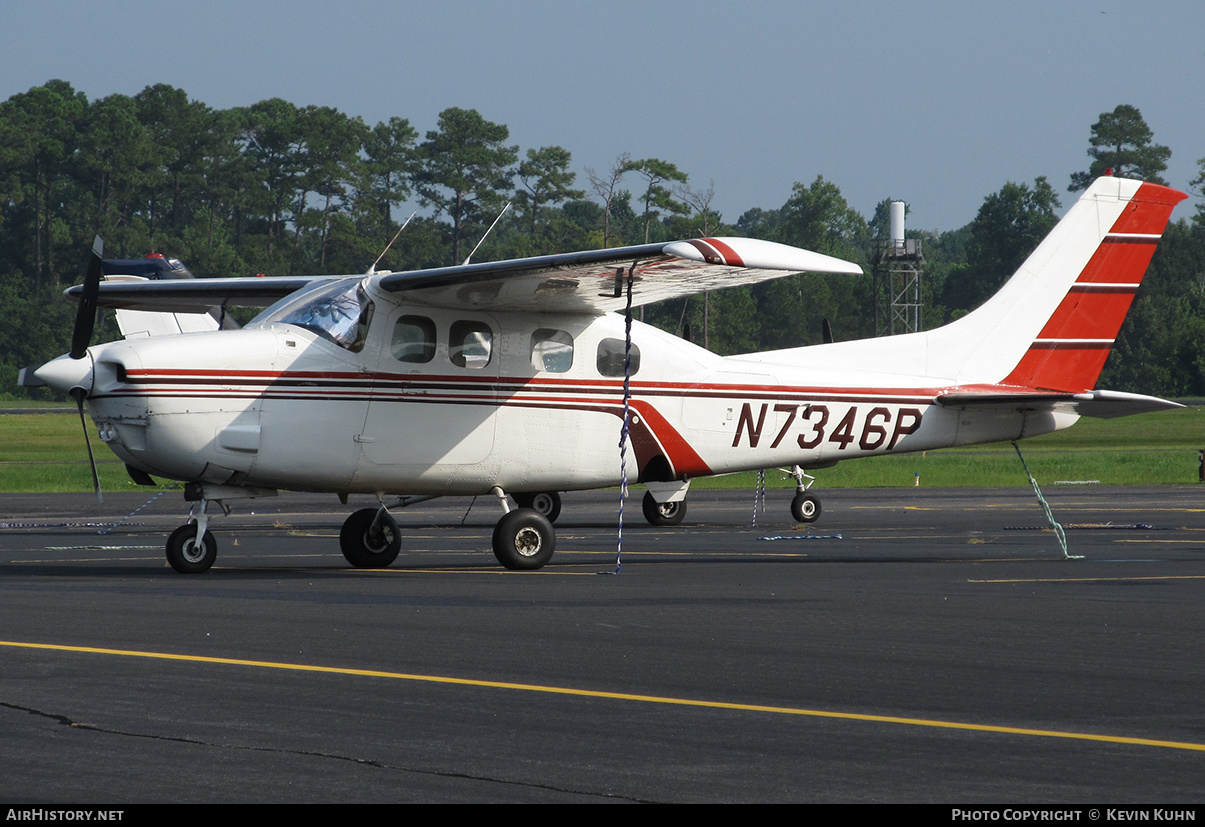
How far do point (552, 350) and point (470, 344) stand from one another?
0.89 metres

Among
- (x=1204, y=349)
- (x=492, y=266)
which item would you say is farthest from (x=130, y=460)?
(x=1204, y=349)

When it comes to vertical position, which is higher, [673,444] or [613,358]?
[613,358]

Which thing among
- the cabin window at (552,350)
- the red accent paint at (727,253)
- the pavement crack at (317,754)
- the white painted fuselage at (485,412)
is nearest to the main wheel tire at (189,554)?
the white painted fuselage at (485,412)

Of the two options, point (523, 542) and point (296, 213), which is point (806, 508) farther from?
point (296, 213)

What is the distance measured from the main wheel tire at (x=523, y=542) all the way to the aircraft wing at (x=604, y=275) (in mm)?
2162

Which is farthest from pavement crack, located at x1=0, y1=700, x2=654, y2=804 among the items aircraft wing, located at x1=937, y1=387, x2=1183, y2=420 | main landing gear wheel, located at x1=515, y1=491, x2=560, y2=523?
main landing gear wheel, located at x1=515, y1=491, x2=560, y2=523

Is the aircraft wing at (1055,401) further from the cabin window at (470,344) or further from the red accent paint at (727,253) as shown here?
the cabin window at (470,344)

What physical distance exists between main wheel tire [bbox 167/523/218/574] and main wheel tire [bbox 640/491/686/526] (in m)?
9.21

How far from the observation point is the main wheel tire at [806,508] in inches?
864

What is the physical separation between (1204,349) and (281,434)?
3388 inches

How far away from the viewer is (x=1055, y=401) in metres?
16.0

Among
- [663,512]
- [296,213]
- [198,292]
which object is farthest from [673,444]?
[296,213]

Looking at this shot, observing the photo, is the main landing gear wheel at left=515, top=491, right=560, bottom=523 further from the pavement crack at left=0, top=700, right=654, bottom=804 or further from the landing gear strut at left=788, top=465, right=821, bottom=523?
the pavement crack at left=0, top=700, right=654, bottom=804
